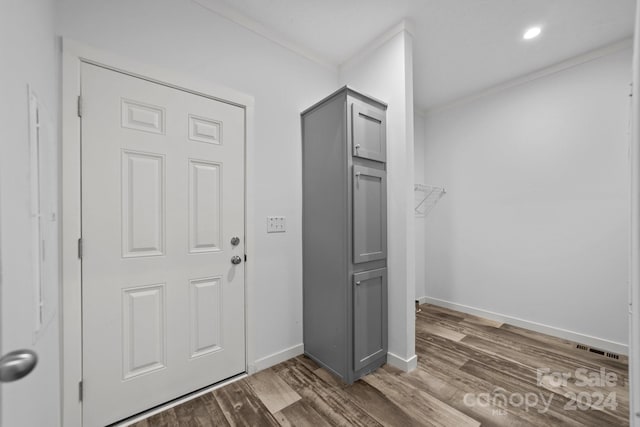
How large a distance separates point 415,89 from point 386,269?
2.18m

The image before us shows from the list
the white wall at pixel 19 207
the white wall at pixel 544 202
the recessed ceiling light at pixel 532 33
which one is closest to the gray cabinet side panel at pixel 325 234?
the white wall at pixel 19 207

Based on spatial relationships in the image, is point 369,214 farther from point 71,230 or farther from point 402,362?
point 71,230

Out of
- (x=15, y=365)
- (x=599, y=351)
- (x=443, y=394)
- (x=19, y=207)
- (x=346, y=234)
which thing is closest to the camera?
(x=15, y=365)

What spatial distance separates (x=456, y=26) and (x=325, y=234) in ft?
6.14

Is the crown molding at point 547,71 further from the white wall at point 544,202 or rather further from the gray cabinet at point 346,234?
the gray cabinet at point 346,234

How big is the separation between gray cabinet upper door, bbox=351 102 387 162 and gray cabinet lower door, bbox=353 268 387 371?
0.87 meters

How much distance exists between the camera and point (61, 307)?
1.28 metres

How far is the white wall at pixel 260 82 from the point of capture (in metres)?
1.47

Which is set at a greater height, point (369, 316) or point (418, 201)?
point (418, 201)

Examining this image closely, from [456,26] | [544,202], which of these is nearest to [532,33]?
[456,26]

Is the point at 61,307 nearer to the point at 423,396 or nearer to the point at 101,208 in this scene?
the point at 101,208

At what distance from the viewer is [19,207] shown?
70 cm

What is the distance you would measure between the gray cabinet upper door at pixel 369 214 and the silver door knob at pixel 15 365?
155 cm

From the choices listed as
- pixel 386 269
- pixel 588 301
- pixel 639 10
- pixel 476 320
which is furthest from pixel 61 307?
pixel 588 301
